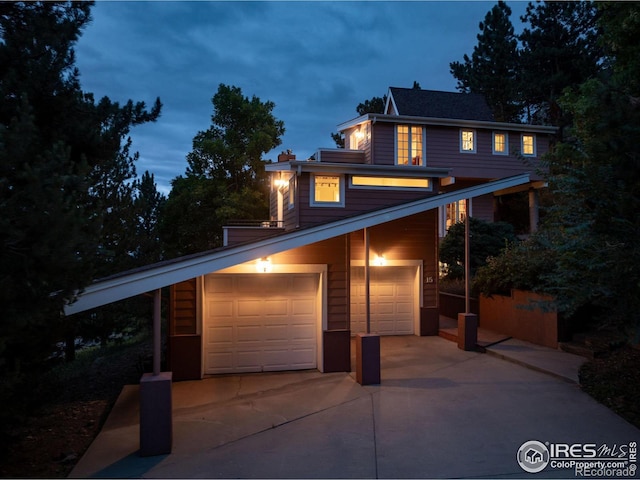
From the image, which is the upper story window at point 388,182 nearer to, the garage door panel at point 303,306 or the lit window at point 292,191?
the lit window at point 292,191

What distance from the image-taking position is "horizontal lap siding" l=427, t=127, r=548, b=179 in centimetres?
1933

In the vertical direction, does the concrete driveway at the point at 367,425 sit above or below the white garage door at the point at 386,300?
below

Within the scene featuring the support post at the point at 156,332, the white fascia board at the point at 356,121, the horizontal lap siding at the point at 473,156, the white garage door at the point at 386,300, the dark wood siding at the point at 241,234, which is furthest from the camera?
the horizontal lap siding at the point at 473,156

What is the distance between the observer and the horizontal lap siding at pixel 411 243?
42.1ft

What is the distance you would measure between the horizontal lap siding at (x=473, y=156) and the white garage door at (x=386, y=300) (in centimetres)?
768

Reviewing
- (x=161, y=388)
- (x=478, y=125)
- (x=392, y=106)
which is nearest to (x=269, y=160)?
(x=392, y=106)

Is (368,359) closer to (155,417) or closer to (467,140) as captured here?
(155,417)

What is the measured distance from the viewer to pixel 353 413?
6.95 metres

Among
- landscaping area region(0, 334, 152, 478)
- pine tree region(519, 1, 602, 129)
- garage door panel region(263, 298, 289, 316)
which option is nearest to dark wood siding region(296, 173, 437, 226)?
garage door panel region(263, 298, 289, 316)

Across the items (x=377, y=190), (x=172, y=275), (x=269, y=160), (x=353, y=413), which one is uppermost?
(x=269, y=160)

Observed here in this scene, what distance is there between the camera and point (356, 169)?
12.9 m

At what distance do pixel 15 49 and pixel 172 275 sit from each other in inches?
140

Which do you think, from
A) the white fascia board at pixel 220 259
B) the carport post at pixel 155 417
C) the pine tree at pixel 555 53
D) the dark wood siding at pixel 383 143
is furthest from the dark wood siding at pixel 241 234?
the pine tree at pixel 555 53

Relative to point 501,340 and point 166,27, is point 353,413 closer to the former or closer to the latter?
point 501,340
